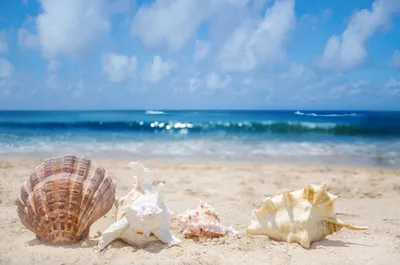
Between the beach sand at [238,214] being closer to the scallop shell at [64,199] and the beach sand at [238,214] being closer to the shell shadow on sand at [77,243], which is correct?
the shell shadow on sand at [77,243]

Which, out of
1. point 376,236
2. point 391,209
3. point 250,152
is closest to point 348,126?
point 250,152

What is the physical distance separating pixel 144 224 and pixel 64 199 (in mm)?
794

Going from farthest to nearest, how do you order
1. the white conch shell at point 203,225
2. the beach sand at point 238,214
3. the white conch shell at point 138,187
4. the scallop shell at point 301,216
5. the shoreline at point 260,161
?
the shoreline at point 260,161
the white conch shell at point 203,225
the white conch shell at point 138,187
the scallop shell at point 301,216
the beach sand at point 238,214

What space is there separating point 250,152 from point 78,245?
1005 cm

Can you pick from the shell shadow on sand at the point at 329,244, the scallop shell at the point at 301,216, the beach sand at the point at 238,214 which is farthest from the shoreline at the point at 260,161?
the scallop shell at the point at 301,216

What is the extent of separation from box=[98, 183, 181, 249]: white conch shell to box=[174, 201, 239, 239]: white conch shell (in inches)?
12.1

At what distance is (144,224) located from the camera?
3199mm

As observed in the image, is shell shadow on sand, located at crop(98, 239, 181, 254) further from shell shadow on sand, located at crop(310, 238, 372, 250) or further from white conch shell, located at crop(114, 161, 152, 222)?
shell shadow on sand, located at crop(310, 238, 372, 250)

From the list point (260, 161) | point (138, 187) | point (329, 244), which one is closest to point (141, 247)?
point (138, 187)

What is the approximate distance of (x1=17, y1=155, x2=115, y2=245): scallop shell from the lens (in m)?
3.37

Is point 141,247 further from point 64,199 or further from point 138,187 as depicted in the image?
→ point 64,199

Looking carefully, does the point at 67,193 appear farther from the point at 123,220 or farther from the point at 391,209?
the point at 391,209

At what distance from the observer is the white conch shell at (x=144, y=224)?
10.4ft

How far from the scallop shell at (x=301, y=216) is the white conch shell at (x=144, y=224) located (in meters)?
0.91
